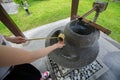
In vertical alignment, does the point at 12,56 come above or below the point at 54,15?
above

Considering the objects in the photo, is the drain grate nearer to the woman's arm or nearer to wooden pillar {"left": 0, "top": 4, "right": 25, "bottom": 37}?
wooden pillar {"left": 0, "top": 4, "right": 25, "bottom": 37}

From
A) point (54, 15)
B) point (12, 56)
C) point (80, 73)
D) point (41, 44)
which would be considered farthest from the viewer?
point (54, 15)

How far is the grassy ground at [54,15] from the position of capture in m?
3.06

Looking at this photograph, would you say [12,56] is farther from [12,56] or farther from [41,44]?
[41,44]

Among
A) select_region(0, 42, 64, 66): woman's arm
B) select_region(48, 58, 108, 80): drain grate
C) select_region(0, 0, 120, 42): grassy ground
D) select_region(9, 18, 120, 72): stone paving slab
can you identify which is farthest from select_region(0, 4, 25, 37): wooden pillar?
select_region(0, 0, 120, 42): grassy ground

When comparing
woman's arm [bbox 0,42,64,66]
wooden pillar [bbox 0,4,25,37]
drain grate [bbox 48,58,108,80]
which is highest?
woman's arm [bbox 0,42,64,66]

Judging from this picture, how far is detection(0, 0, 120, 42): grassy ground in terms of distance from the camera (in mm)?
3057

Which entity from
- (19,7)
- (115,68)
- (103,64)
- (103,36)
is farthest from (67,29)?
(19,7)

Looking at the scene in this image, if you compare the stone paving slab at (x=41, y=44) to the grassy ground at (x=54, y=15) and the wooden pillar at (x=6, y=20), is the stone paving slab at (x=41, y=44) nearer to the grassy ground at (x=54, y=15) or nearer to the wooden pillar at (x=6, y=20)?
the wooden pillar at (x=6, y=20)

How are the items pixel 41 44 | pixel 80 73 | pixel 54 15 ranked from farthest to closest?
pixel 54 15 < pixel 41 44 < pixel 80 73

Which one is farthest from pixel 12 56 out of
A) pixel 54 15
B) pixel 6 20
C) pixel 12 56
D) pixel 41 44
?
pixel 54 15

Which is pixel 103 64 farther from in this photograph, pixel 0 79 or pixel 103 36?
pixel 0 79

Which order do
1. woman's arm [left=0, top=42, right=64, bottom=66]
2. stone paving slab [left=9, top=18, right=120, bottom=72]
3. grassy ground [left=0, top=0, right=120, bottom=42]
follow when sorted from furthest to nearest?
grassy ground [left=0, top=0, right=120, bottom=42] → stone paving slab [left=9, top=18, right=120, bottom=72] → woman's arm [left=0, top=42, right=64, bottom=66]

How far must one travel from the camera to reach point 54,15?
136 inches
